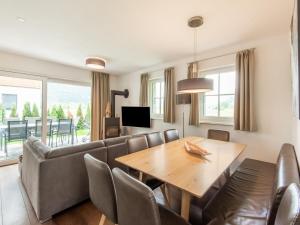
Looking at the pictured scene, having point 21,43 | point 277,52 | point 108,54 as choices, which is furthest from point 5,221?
point 277,52

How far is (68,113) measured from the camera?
444cm

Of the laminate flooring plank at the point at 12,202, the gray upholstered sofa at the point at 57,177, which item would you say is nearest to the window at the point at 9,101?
the laminate flooring plank at the point at 12,202

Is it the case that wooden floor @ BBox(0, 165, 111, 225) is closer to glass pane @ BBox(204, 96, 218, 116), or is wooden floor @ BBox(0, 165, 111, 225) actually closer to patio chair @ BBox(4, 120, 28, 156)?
patio chair @ BBox(4, 120, 28, 156)

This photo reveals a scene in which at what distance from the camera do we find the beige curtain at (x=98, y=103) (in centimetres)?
465

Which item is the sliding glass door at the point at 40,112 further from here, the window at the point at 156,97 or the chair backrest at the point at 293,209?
the chair backrest at the point at 293,209

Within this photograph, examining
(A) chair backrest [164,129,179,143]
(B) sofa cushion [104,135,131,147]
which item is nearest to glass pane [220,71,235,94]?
(A) chair backrest [164,129,179,143]

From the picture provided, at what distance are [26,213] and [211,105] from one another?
3.39 m

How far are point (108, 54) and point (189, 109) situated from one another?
2.17 metres

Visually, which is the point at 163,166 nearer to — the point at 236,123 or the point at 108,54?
the point at 236,123

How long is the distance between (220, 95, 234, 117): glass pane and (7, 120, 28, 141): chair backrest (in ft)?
14.7

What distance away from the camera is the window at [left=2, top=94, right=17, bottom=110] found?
3.42 metres

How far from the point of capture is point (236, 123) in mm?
2695

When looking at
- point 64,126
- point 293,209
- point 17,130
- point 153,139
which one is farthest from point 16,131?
point 293,209

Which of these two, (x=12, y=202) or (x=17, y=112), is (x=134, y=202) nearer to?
(x=12, y=202)
